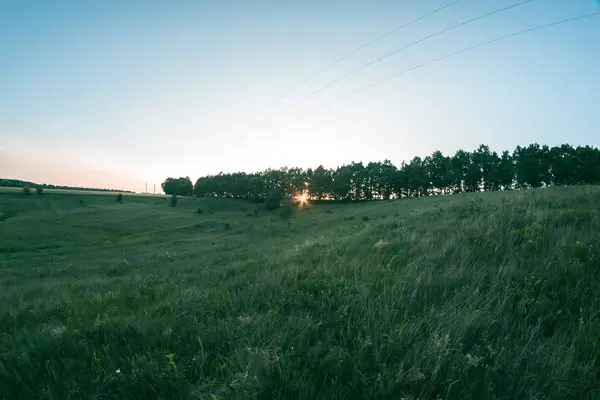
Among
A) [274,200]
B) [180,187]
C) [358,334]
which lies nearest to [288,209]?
[274,200]

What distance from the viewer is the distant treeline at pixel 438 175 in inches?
3145

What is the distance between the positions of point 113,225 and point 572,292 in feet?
226

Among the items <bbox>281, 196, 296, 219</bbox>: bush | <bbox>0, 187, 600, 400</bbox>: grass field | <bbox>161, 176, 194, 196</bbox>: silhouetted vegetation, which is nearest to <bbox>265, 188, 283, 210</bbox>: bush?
<bbox>281, 196, 296, 219</bbox>: bush

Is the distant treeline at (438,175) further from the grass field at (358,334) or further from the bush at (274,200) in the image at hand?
the grass field at (358,334)

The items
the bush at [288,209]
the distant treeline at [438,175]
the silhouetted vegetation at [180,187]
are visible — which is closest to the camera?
the bush at [288,209]

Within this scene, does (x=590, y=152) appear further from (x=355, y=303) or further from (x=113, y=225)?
(x=113, y=225)

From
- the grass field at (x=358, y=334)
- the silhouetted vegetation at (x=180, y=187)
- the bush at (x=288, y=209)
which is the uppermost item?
the silhouetted vegetation at (x=180, y=187)

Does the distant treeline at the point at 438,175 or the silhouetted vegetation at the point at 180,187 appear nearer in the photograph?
the distant treeline at the point at 438,175

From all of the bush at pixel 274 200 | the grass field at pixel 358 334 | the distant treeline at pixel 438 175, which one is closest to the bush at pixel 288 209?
the bush at pixel 274 200

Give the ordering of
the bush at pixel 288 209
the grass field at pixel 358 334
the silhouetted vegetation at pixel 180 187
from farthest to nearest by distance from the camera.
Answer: the silhouetted vegetation at pixel 180 187 < the bush at pixel 288 209 < the grass field at pixel 358 334

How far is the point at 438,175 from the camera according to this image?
93812 millimetres

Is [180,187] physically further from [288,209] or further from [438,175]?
[438,175]

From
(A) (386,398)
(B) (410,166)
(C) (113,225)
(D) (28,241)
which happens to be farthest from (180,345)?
(B) (410,166)

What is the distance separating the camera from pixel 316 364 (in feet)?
9.38
